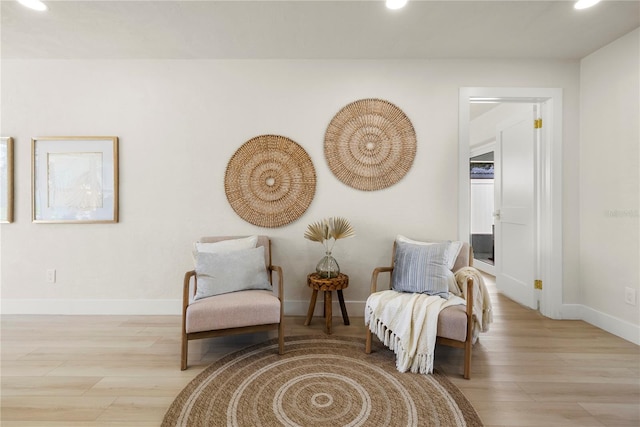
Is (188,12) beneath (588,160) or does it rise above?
above

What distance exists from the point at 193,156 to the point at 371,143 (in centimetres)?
173

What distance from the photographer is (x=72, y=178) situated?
288cm

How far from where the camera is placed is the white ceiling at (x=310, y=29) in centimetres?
209

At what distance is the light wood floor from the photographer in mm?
1535

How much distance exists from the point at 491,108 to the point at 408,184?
220cm

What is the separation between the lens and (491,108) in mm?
4023

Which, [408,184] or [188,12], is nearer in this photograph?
[188,12]

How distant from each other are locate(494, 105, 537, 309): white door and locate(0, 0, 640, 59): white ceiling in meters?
0.79

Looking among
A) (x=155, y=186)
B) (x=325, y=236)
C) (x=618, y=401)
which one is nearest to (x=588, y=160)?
(x=618, y=401)

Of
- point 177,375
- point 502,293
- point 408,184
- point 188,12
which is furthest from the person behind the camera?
point 502,293

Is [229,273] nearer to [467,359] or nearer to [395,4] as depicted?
[467,359]

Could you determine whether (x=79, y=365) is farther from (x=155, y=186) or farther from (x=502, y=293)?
(x=502, y=293)

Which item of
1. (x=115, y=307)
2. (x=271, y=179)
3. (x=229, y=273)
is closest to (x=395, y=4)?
(x=271, y=179)

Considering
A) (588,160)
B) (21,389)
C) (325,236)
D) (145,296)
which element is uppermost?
(588,160)
